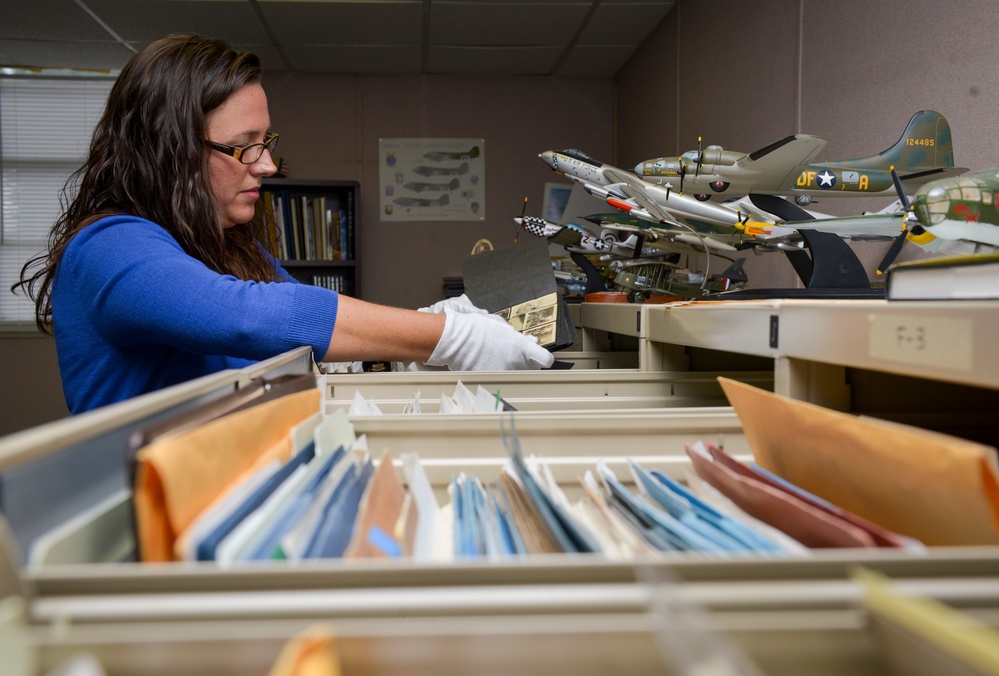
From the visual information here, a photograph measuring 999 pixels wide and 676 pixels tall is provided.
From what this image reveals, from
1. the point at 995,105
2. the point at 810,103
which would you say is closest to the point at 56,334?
the point at 995,105

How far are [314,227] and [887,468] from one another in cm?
372

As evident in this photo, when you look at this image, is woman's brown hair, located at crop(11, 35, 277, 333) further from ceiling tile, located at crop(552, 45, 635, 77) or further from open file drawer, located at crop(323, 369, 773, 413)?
ceiling tile, located at crop(552, 45, 635, 77)

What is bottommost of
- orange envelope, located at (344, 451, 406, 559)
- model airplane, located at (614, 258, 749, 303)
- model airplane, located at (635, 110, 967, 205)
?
orange envelope, located at (344, 451, 406, 559)

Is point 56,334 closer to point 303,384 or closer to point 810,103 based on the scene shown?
point 303,384

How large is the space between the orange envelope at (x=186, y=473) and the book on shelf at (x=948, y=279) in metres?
0.47

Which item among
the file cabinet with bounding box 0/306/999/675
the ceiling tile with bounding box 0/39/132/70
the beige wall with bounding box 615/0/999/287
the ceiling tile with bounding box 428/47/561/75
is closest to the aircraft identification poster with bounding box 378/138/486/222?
the ceiling tile with bounding box 428/47/561/75

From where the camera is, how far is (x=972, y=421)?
67 centimetres

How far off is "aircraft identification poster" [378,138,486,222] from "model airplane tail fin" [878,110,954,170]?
9.61 feet

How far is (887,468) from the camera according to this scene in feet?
1.24

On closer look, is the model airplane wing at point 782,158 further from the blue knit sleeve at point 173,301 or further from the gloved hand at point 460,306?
the blue knit sleeve at point 173,301

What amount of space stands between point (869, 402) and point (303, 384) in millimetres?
553

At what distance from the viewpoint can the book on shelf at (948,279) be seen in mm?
446

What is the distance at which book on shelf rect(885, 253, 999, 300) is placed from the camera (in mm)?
446

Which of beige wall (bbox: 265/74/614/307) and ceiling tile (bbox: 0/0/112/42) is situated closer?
ceiling tile (bbox: 0/0/112/42)
